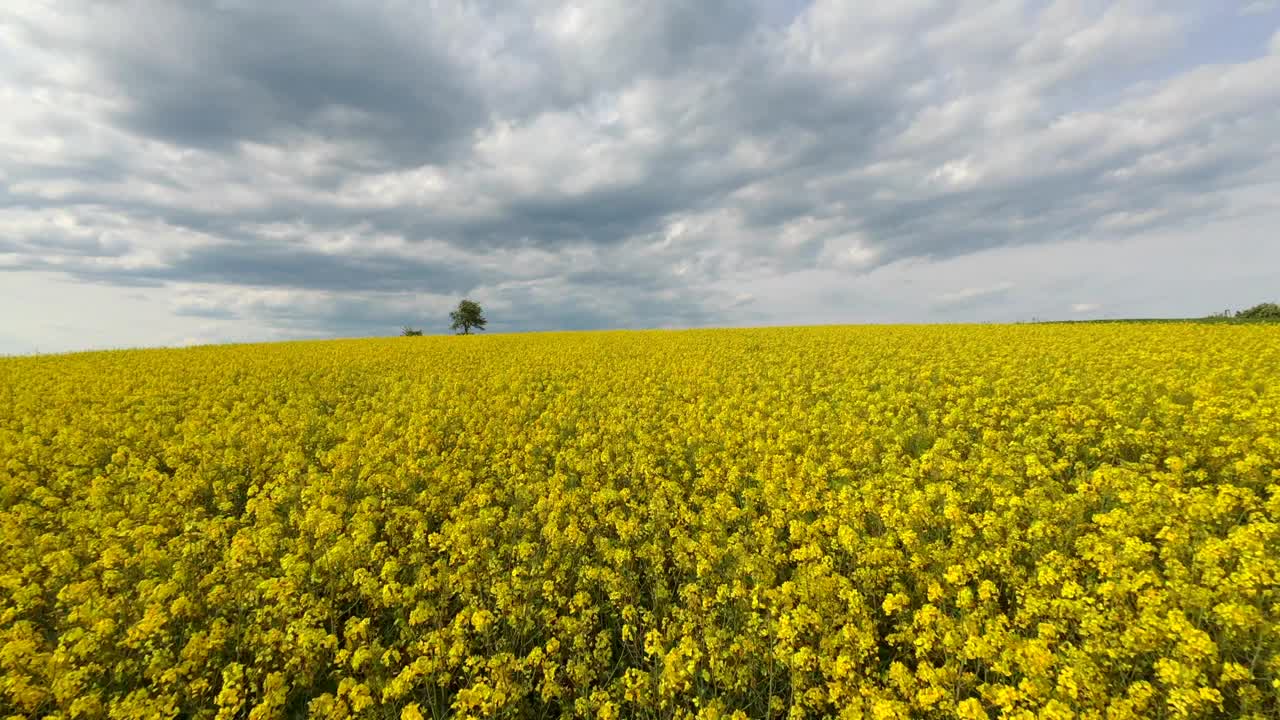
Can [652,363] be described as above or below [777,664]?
above

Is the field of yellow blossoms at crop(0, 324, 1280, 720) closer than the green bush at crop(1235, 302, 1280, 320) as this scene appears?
Yes

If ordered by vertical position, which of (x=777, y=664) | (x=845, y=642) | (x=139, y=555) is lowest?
(x=777, y=664)

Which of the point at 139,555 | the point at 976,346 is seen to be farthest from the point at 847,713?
the point at 976,346

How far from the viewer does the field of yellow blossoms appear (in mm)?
4727

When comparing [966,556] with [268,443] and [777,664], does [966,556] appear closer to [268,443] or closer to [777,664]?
[777,664]

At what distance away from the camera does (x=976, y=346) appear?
24.1 metres

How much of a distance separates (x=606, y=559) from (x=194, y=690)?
14.2ft

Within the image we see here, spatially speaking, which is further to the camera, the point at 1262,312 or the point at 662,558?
the point at 1262,312

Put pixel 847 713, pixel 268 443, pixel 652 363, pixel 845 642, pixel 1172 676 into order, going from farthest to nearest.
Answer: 1. pixel 652 363
2. pixel 268 443
3. pixel 845 642
4. pixel 847 713
5. pixel 1172 676

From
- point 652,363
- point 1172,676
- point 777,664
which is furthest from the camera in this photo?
point 652,363

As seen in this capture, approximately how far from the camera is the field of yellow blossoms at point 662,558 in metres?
4.73

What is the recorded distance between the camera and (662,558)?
6.86 m

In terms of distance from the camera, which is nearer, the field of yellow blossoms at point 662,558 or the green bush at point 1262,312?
the field of yellow blossoms at point 662,558

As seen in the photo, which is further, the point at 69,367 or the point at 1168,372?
the point at 69,367
